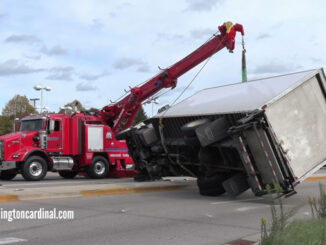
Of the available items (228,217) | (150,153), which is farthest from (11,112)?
(228,217)

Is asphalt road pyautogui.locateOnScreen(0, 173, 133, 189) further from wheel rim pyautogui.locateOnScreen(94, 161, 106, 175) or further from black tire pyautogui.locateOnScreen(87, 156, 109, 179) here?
wheel rim pyautogui.locateOnScreen(94, 161, 106, 175)

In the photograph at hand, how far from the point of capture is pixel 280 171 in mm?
10148

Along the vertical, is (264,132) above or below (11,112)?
below

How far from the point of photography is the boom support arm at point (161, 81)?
18.7m

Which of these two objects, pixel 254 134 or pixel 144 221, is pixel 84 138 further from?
pixel 144 221

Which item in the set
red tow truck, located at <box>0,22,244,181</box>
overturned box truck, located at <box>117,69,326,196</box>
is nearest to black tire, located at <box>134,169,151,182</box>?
overturned box truck, located at <box>117,69,326,196</box>

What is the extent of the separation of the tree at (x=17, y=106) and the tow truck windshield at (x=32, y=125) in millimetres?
59093

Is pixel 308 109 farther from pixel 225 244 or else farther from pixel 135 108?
pixel 135 108

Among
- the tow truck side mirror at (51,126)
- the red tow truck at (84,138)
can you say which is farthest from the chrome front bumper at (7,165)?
the tow truck side mirror at (51,126)

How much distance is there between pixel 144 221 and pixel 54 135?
11.2 metres

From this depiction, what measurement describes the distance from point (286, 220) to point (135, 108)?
1573cm

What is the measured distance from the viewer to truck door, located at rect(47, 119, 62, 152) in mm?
18297

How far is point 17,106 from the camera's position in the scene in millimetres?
78062

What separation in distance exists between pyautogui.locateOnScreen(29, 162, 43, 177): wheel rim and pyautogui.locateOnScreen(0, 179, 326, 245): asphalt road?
6.72m
